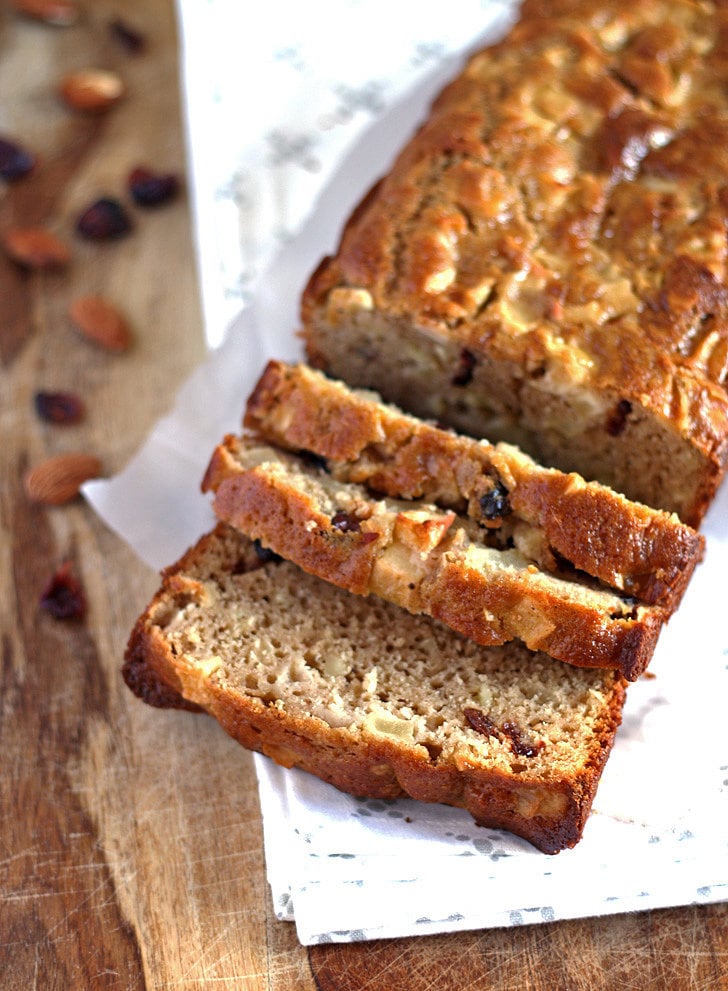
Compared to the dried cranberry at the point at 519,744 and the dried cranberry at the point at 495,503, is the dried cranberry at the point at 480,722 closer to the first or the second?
the dried cranberry at the point at 519,744

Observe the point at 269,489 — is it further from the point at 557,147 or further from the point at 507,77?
the point at 507,77

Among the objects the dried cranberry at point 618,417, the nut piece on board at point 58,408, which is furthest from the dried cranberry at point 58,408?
the dried cranberry at point 618,417

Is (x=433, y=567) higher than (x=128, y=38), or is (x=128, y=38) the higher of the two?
(x=433, y=567)

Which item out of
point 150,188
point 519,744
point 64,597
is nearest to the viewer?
point 519,744

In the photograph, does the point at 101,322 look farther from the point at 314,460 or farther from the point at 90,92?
the point at 314,460

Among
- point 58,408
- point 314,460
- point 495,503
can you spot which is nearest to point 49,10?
point 58,408
